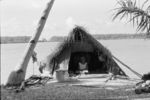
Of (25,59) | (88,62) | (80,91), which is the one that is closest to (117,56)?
(88,62)

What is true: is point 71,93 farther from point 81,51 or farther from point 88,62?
point 88,62

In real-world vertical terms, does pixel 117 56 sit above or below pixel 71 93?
above

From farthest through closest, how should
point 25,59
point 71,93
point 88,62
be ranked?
point 88,62
point 25,59
point 71,93

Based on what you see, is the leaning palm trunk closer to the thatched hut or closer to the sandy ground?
the sandy ground

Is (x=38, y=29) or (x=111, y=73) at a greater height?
(x=38, y=29)

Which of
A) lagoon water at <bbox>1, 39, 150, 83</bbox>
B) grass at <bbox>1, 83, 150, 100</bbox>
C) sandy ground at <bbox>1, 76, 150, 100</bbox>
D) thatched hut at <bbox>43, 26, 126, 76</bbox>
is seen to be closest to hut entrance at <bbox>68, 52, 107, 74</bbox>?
thatched hut at <bbox>43, 26, 126, 76</bbox>

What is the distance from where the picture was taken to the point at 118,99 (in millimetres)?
7883

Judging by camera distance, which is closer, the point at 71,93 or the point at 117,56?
the point at 71,93

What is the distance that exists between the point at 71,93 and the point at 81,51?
18.2ft

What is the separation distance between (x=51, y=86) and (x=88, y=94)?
6.62 ft

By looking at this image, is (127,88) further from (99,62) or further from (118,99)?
(99,62)

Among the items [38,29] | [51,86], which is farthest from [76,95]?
[38,29]

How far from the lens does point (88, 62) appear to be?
14992mm

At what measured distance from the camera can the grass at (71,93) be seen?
8.55 metres
